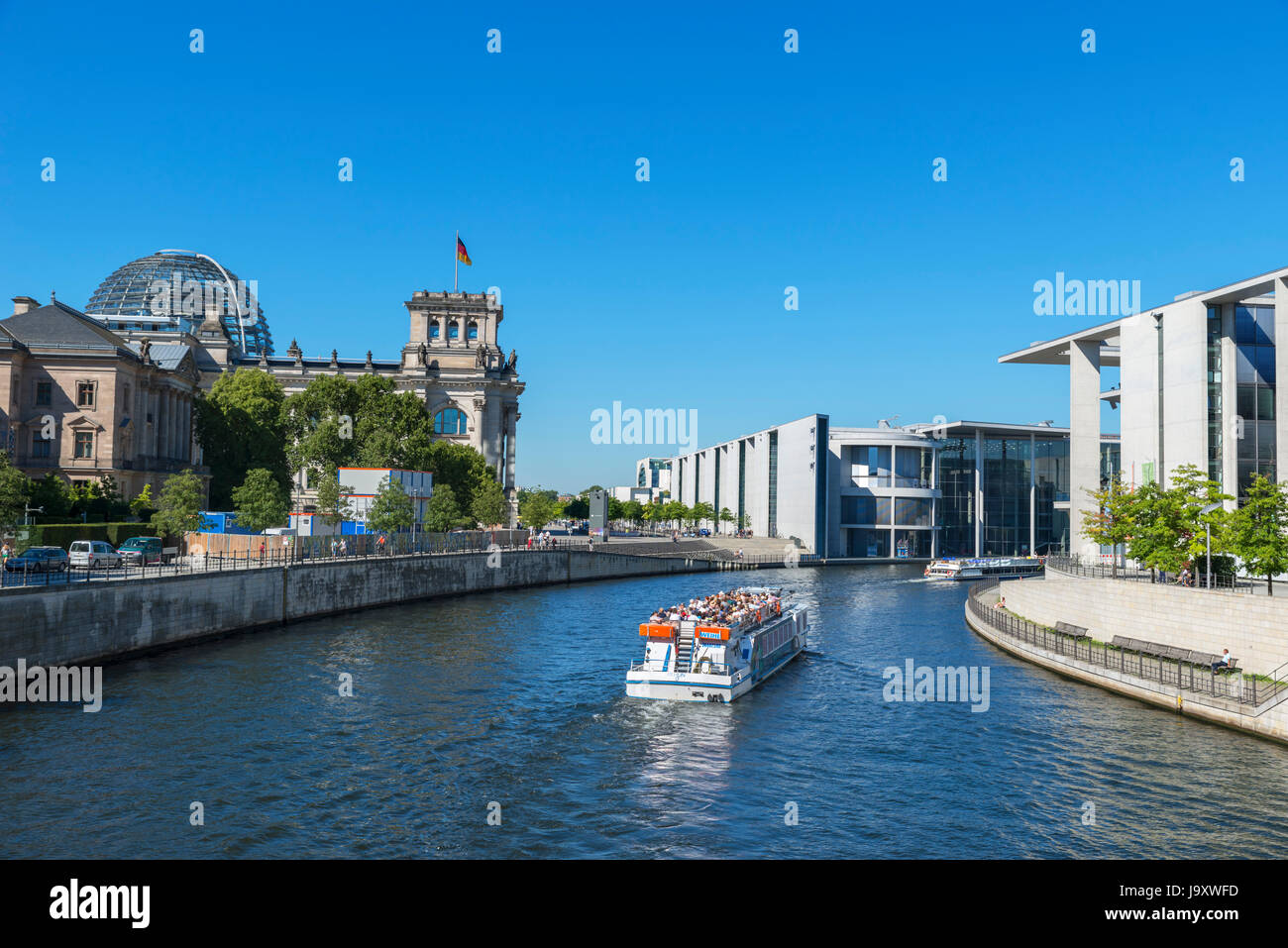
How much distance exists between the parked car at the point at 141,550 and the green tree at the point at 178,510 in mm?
7664

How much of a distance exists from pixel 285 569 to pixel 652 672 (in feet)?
102

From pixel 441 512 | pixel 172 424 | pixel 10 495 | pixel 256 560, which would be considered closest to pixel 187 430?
pixel 172 424

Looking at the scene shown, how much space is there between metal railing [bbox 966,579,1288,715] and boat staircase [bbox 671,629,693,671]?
18142 mm

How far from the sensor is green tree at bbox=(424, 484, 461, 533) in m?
97.0

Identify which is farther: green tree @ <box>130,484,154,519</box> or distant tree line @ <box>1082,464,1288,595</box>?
green tree @ <box>130,484,154,519</box>

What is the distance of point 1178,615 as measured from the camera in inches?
1564

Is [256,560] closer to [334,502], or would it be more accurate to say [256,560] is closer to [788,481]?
[334,502]

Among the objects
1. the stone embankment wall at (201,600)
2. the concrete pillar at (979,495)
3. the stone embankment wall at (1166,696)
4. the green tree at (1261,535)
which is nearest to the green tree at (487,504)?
the stone embankment wall at (201,600)

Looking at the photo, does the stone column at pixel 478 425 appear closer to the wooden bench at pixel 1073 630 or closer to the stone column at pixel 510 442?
the stone column at pixel 510 442

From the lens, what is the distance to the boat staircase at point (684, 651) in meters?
39.3

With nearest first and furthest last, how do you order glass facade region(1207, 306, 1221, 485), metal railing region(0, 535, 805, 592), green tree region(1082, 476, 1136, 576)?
metal railing region(0, 535, 805, 592) < green tree region(1082, 476, 1136, 576) < glass facade region(1207, 306, 1221, 485)

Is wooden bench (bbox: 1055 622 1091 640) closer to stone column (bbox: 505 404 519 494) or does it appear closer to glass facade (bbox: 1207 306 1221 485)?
glass facade (bbox: 1207 306 1221 485)

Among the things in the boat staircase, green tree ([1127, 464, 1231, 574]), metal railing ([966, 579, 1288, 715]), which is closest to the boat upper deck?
the boat staircase

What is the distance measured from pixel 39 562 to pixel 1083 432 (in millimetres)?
77460
